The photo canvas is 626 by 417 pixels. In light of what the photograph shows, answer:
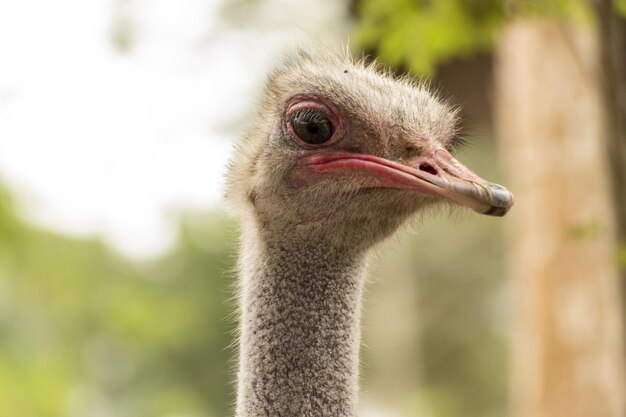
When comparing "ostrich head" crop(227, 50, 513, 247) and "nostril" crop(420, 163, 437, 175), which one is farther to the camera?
"ostrich head" crop(227, 50, 513, 247)

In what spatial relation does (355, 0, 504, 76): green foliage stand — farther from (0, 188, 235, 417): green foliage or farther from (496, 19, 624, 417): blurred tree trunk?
(0, 188, 235, 417): green foliage

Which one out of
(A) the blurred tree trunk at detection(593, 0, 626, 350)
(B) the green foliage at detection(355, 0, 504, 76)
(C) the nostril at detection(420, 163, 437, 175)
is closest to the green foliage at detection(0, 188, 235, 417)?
(B) the green foliage at detection(355, 0, 504, 76)

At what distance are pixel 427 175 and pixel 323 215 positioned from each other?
339 millimetres

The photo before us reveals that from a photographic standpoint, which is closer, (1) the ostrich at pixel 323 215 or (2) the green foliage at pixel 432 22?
(1) the ostrich at pixel 323 215

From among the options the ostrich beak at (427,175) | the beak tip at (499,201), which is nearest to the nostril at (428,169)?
the ostrich beak at (427,175)

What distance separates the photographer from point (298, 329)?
110 inches

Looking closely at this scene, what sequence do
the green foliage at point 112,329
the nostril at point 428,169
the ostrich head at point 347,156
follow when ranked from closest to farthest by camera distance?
the nostril at point 428,169
the ostrich head at point 347,156
the green foliage at point 112,329

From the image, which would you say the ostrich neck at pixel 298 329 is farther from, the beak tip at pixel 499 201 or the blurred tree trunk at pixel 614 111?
the blurred tree trunk at pixel 614 111

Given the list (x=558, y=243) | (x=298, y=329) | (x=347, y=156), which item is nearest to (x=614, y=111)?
(x=347, y=156)

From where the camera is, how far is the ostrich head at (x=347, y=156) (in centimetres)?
278

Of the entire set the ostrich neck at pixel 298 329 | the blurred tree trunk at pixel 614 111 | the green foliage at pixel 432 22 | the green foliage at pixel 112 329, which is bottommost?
the ostrich neck at pixel 298 329

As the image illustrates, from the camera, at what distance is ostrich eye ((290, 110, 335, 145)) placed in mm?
2881

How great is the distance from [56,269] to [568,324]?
47.0ft

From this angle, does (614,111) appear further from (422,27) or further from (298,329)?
(298,329)
